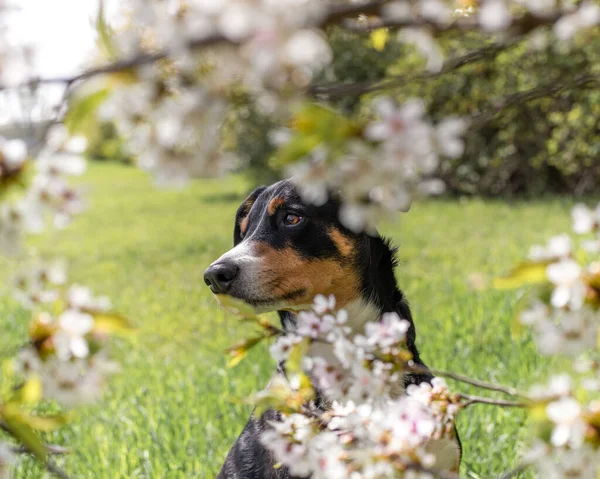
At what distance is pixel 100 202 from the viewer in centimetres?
2272

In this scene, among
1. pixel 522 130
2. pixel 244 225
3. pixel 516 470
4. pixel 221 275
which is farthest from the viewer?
pixel 522 130

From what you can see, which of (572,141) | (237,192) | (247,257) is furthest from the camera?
(237,192)

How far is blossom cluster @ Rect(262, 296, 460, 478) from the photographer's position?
1.48 meters

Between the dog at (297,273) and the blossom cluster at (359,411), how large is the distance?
1154mm

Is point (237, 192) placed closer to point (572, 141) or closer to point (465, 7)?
point (572, 141)

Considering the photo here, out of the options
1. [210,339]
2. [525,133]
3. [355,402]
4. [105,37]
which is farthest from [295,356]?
[525,133]

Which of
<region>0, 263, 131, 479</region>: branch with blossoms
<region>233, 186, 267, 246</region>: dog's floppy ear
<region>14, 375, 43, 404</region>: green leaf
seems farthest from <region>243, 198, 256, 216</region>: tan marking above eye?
<region>14, 375, 43, 404</region>: green leaf

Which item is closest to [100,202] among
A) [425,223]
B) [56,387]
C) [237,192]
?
[237,192]

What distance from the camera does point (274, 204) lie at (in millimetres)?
3361

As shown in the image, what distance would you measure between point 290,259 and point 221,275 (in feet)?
1.09

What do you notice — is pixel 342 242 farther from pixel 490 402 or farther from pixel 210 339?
pixel 210 339

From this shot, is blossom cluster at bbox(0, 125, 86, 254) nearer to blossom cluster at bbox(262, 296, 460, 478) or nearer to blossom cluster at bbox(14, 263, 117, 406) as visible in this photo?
blossom cluster at bbox(14, 263, 117, 406)

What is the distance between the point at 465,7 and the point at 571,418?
2.42 ft

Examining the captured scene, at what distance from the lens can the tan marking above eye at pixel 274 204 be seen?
3.35 m
